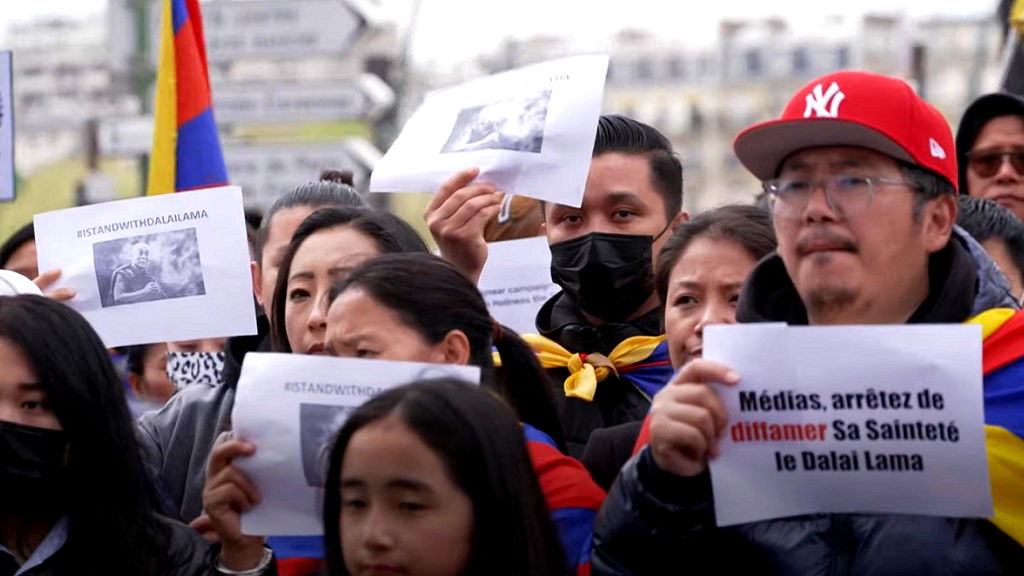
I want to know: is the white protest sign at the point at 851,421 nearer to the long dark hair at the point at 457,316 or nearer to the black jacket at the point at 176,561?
the long dark hair at the point at 457,316

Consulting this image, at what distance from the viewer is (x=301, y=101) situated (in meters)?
17.7

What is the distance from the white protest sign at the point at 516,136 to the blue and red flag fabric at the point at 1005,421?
1.28 meters

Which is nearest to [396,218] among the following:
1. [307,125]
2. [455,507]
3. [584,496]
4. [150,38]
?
[584,496]

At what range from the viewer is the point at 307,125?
18.9 metres

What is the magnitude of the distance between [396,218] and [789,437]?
1.80 meters

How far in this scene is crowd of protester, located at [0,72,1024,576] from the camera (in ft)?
10.8

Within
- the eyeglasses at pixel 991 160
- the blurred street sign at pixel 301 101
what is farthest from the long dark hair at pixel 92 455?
the blurred street sign at pixel 301 101

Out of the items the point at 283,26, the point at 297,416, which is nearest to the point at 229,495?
the point at 297,416

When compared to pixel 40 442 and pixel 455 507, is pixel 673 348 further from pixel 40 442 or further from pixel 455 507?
pixel 40 442

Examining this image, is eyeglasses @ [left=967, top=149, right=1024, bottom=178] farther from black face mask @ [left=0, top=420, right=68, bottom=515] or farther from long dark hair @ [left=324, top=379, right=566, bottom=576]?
black face mask @ [left=0, top=420, right=68, bottom=515]

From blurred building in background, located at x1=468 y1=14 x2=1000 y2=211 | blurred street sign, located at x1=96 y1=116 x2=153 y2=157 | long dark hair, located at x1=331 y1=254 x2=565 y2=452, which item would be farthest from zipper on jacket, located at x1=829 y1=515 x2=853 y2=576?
blurred building in background, located at x1=468 y1=14 x2=1000 y2=211

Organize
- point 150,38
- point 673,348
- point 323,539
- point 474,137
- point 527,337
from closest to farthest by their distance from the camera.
A: point 323,539, point 673,348, point 474,137, point 527,337, point 150,38

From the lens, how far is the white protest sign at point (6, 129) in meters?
5.98

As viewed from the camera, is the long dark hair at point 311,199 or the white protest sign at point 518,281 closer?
the long dark hair at point 311,199
